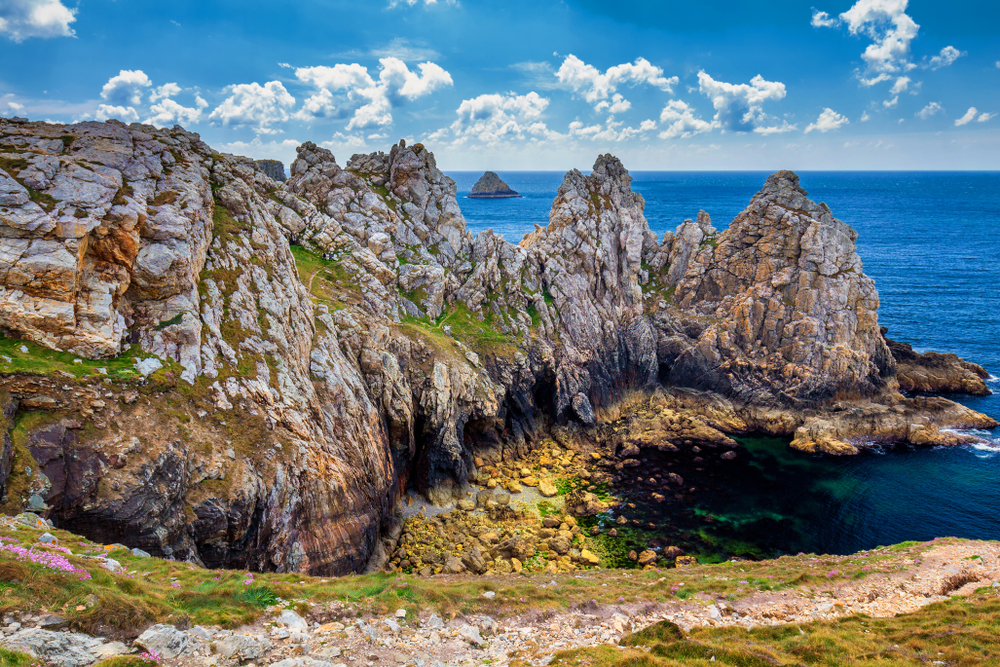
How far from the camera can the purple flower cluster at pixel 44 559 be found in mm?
14289

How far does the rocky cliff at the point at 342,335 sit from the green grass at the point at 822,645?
66.7 ft

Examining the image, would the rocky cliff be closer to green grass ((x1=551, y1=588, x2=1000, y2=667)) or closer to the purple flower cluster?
the purple flower cluster

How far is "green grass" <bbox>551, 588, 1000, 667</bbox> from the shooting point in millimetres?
16297

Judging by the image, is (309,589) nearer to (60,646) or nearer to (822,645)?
(60,646)

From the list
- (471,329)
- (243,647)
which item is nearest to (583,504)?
(471,329)

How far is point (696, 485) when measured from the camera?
51.0 metres

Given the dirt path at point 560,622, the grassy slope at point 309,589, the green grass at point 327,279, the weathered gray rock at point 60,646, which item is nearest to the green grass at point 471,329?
the green grass at point 327,279

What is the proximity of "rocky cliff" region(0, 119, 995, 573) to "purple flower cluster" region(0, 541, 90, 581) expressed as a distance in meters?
6.72

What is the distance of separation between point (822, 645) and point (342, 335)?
121ft

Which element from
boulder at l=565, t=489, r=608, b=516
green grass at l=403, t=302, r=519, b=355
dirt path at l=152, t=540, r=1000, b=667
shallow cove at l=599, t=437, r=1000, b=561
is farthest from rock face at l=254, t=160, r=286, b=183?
dirt path at l=152, t=540, r=1000, b=667

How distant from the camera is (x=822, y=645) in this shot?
17719 millimetres

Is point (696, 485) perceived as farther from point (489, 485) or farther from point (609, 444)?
point (489, 485)

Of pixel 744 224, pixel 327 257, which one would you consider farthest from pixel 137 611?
pixel 744 224

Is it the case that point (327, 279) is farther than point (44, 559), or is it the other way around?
point (327, 279)
